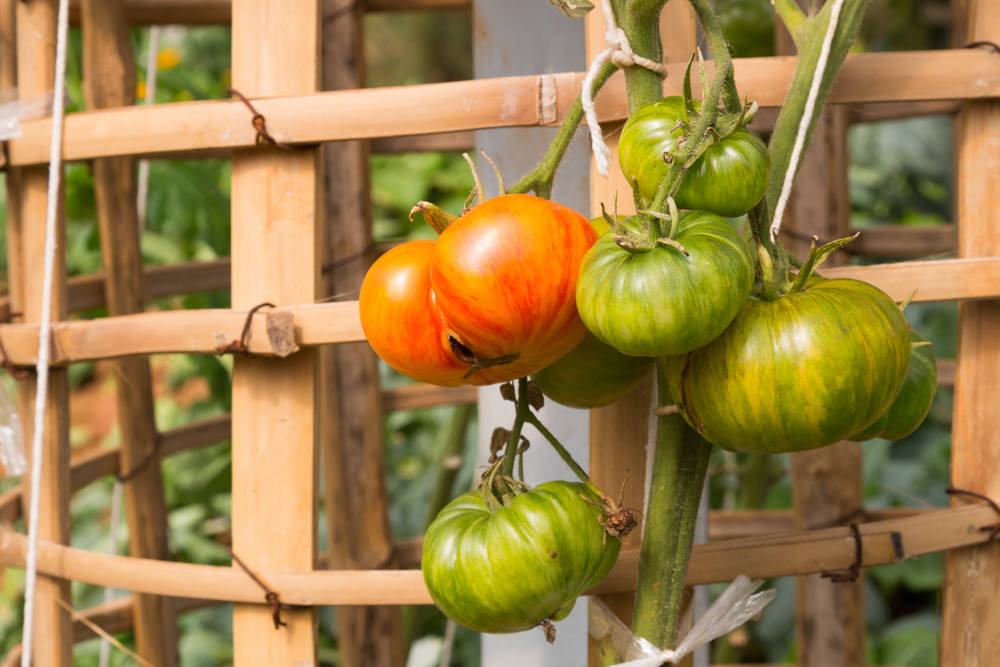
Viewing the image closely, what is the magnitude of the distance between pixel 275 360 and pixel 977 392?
548 millimetres

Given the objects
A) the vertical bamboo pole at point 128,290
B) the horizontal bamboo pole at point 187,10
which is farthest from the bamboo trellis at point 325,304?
the horizontal bamboo pole at point 187,10

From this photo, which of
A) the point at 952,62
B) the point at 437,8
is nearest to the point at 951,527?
the point at 952,62

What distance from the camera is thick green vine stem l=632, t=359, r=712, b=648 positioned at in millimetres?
560

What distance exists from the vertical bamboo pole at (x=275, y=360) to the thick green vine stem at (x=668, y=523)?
29 centimetres

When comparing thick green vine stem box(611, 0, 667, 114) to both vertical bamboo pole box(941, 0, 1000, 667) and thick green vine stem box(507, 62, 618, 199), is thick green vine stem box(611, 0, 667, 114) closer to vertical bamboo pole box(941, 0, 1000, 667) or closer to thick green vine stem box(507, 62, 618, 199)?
thick green vine stem box(507, 62, 618, 199)

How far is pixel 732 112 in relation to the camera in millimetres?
514

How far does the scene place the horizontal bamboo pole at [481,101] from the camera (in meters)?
0.67

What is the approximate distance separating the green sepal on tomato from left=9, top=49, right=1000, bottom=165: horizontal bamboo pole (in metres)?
0.21

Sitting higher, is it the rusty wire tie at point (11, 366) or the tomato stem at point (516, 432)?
the rusty wire tie at point (11, 366)

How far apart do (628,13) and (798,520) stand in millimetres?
988

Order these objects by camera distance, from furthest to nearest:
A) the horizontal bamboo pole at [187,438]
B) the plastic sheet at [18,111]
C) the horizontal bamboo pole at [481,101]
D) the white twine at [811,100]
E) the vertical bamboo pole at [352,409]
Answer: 1. the vertical bamboo pole at [352,409]
2. the horizontal bamboo pole at [187,438]
3. the plastic sheet at [18,111]
4. the horizontal bamboo pole at [481,101]
5. the white twine at [811,100]

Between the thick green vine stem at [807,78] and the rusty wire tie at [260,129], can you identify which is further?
the rusty wire tie at [260,129]

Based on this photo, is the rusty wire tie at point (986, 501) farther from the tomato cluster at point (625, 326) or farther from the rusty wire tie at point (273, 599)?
the rusty wire tie at point (273, 599)

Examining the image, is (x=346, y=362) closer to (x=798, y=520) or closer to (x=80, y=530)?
(x=798, y=520)
